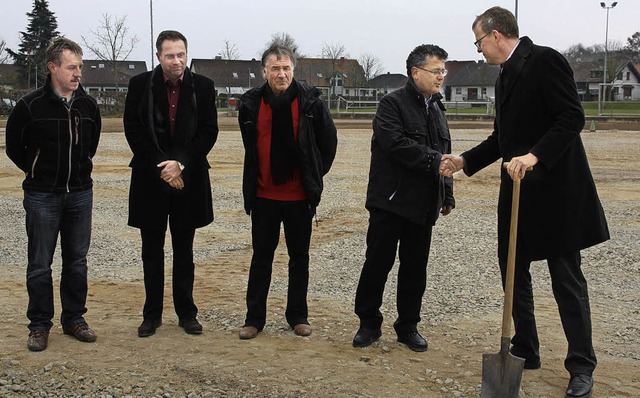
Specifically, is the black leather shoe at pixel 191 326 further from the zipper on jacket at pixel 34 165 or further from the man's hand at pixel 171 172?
the zipper on jacket at pixel 34 165

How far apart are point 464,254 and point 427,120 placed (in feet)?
15.1

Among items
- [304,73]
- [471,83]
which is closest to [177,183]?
[304,73]

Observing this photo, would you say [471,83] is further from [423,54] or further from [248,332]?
[248,332]

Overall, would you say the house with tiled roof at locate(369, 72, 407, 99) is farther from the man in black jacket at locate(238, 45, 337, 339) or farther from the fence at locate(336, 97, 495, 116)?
the man in black jacket at locate(238, 45, 337, 339)

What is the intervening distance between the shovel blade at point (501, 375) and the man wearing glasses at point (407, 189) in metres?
0.97

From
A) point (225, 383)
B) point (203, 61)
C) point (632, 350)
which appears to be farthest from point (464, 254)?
point (203, 61)

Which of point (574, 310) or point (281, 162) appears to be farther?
point (281, 162)

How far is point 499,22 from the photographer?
4867mm

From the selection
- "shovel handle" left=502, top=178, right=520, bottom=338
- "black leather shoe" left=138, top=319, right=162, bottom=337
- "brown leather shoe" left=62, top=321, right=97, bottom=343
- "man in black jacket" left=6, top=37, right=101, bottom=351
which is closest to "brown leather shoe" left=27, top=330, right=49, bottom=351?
"man in black jacket" left=6, top=37, right=101, bottom=351

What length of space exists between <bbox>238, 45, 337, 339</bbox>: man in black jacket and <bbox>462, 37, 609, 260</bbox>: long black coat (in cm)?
147

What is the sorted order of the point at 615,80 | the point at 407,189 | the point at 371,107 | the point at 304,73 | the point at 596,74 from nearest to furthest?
1. the point at 407,189
2. the point at 371,107
3. the point at 304,73
4. the point at 615,80
5. the point at 596,74

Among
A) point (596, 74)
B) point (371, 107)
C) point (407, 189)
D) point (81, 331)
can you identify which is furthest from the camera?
point (596, 74)

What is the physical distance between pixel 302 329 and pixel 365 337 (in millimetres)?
521

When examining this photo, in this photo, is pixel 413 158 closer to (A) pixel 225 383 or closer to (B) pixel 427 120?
(B) pixel 427 120
